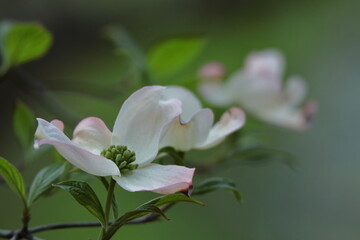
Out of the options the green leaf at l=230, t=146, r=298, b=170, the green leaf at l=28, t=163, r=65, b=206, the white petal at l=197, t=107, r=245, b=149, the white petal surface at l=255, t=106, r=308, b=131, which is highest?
the white petal at l=197, t=107, r=245, b=149

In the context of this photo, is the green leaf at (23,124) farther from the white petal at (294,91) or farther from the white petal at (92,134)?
the white petal at (294,91)

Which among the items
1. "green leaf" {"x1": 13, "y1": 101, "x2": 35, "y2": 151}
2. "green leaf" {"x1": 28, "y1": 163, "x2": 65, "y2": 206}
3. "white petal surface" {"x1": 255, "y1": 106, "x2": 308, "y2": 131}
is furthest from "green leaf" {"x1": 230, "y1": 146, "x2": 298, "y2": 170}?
"green leaf" {"x1": 28, "y1": 163, "x2": 65, "y2": 206}

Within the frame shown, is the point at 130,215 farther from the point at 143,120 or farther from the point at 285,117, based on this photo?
the point at 285,117

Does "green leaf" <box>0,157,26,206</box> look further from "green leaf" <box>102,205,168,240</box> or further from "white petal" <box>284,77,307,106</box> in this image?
"white petal" <box>284,77,307,106</box>

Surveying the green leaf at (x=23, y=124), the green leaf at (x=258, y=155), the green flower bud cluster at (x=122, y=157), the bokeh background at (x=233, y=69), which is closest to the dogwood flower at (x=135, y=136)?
the green flower bud cluster at (x=122, y=157)

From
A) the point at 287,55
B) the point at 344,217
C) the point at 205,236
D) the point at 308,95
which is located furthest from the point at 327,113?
the point at 205,236

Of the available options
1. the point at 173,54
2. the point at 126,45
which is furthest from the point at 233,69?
the point at 126,45

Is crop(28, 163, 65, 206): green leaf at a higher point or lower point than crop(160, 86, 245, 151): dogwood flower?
lower
